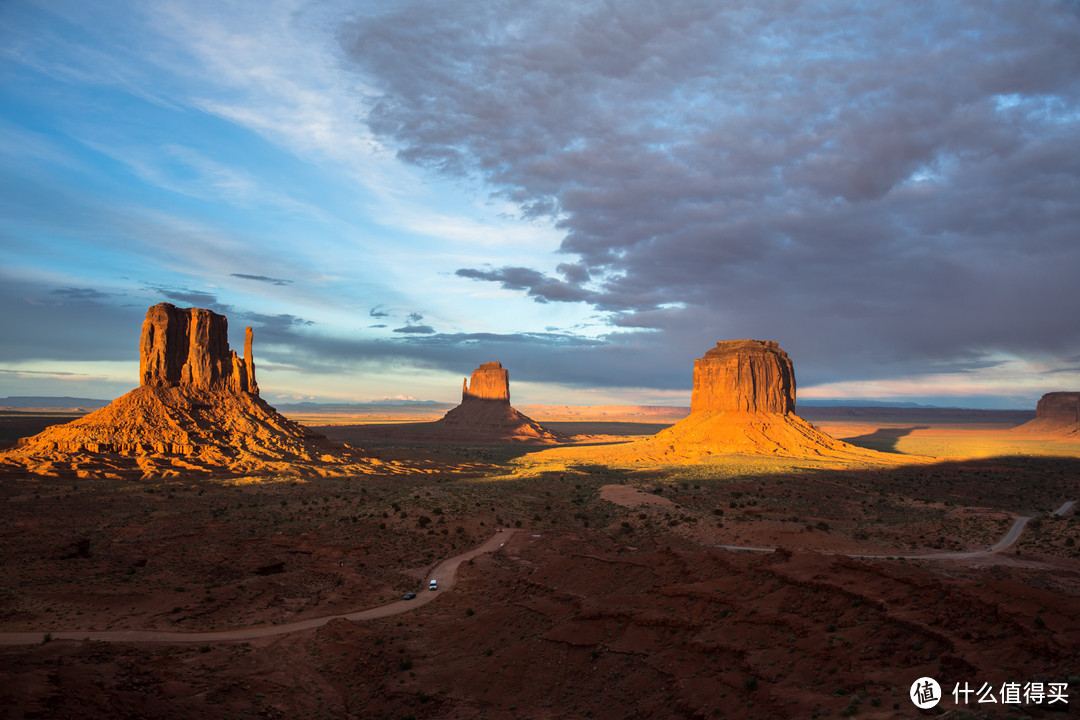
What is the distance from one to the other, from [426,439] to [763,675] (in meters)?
142

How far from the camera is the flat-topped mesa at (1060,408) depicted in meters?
179

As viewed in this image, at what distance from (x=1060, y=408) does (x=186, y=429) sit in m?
235

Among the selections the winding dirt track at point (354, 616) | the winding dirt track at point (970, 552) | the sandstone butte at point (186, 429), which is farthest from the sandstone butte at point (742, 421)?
the winding dirt track at point (354, 616)

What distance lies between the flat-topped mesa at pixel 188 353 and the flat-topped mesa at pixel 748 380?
80.3 metres

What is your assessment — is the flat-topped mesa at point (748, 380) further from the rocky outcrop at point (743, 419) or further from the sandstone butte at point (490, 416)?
the sandstone butte at point (490, 416)

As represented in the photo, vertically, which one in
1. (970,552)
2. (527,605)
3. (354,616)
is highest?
(970,552)

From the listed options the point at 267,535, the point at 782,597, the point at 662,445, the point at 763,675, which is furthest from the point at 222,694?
the point at 662,445

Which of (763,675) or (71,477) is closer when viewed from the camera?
(763,675)

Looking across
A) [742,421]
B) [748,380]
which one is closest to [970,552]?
[742,421]

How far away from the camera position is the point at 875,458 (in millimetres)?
93438

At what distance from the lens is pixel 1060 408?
184250 millimetres

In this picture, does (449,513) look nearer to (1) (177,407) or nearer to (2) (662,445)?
(1) (177,407)

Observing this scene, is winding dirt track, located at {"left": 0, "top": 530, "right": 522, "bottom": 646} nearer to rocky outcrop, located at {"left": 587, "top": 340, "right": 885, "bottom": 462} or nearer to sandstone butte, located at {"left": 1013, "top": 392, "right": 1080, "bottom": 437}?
rocky outcrop, located at {"left": 587, "top": 340, "right": 885, "bottom": 462}

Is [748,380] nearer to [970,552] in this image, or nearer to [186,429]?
[970,552]
